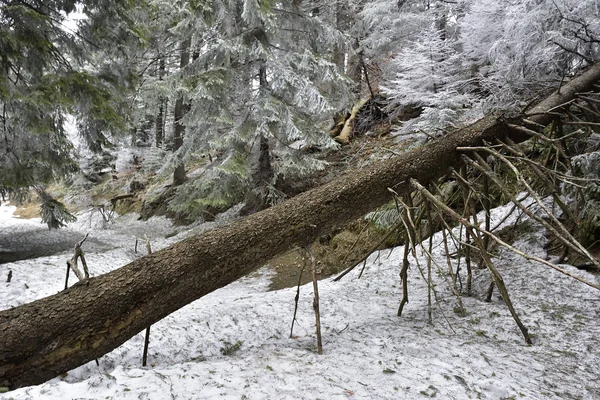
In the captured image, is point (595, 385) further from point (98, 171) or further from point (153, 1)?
point (98, 171)

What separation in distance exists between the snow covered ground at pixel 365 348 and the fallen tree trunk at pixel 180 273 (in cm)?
22

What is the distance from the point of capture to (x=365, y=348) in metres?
2.86

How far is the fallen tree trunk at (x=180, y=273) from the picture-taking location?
2.04 metres

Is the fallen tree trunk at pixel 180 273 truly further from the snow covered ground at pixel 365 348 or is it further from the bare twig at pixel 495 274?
the bare twig at pixel 495 274

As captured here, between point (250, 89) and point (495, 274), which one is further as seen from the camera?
point (250, 89)

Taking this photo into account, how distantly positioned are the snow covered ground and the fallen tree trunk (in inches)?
8.6

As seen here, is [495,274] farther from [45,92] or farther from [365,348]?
[45,92]

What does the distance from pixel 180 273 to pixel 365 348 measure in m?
1.72

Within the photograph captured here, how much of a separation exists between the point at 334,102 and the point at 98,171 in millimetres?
15268

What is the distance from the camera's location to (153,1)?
9.19 metres

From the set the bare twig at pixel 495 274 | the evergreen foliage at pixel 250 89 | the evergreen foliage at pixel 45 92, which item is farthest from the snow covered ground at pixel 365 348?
the evergreen foliage at pixel 250 89

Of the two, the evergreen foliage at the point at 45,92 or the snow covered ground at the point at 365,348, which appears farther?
the evergreen foliage at the point at 45,92

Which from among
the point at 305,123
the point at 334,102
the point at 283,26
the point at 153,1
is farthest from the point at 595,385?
the point at 153,1

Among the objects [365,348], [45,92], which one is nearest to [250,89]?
[45,92]
